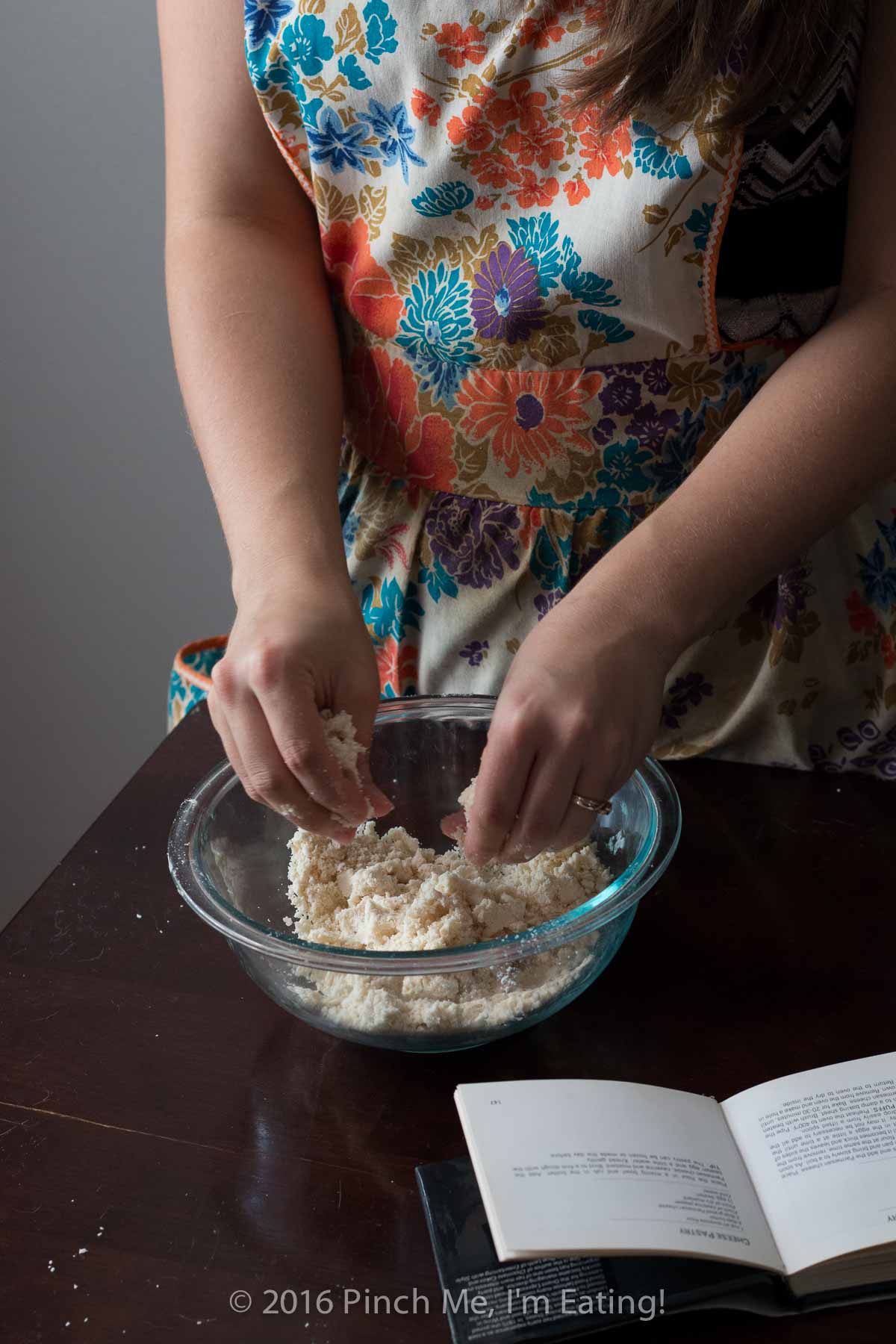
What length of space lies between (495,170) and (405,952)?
57 cm

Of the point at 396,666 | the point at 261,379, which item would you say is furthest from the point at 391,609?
the point at 261,379

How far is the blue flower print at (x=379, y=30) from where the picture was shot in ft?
2.64

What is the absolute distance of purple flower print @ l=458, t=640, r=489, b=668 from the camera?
3.33ft

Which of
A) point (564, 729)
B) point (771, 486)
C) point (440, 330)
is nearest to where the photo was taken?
point (564, 729)

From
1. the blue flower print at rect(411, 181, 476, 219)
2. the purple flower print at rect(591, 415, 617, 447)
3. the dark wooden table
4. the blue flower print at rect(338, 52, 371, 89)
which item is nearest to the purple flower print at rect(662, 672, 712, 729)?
the dark wooden table

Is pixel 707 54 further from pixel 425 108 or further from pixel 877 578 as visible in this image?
pixel 877 578

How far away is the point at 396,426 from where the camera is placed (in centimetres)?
96

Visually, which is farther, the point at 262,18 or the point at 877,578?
the point at 877,578

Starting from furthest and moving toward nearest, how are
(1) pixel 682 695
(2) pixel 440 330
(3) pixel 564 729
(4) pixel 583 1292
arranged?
(1) pixel 682 695, (2) pixel 440 330, (3) pixel 564 729, (4) pixel 583 1292

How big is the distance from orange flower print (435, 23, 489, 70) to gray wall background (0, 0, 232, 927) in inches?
32.8

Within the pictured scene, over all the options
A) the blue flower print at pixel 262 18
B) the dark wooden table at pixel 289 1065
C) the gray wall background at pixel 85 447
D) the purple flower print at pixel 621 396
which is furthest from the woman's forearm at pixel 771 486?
the gray wall background at pixel 85 447

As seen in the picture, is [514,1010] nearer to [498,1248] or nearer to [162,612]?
[498,1248]

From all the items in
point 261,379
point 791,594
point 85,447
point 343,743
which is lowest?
point 85,447

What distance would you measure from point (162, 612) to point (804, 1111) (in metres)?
1.40
